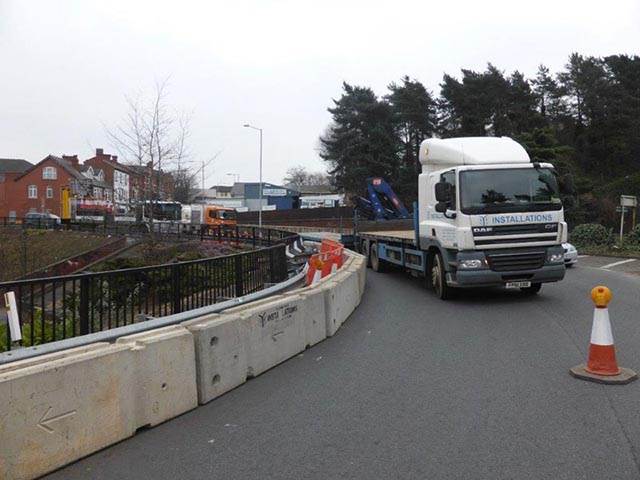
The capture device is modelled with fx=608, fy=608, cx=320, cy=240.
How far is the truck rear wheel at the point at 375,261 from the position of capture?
1922cm

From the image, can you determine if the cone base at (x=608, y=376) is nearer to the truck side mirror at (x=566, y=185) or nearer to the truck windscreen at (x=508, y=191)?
the truck windscreen at (x=508, y=191)

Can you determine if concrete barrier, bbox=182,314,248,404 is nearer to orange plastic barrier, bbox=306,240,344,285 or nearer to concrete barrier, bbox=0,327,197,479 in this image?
concrete barrier, bbox=0,327,197,479

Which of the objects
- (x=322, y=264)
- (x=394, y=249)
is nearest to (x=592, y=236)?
(x=394, y=249)

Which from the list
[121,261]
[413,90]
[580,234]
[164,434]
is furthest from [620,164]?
[164,434]

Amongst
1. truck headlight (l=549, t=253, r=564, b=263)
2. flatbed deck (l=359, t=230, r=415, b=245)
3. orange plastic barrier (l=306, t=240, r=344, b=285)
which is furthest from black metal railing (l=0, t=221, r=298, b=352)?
truck headlight (l=549, t=253, r=564, b=263)

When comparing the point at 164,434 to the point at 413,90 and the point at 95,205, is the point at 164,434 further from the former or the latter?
the point at 95,205

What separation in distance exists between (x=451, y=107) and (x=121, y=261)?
44.8 m

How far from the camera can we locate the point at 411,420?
5082 mm

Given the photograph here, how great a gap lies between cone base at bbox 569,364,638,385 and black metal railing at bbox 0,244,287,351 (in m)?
5.23

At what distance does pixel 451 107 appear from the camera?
59094mm

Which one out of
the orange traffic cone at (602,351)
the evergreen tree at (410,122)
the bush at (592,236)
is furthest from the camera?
the evergreen tree at (410,122)

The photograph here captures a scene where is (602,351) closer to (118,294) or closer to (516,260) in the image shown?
(516,260)

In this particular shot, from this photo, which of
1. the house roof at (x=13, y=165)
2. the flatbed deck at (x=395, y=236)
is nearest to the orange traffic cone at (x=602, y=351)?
the flatbed deck at (x=395, y=236)

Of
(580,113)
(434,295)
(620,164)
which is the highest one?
(580,113)
